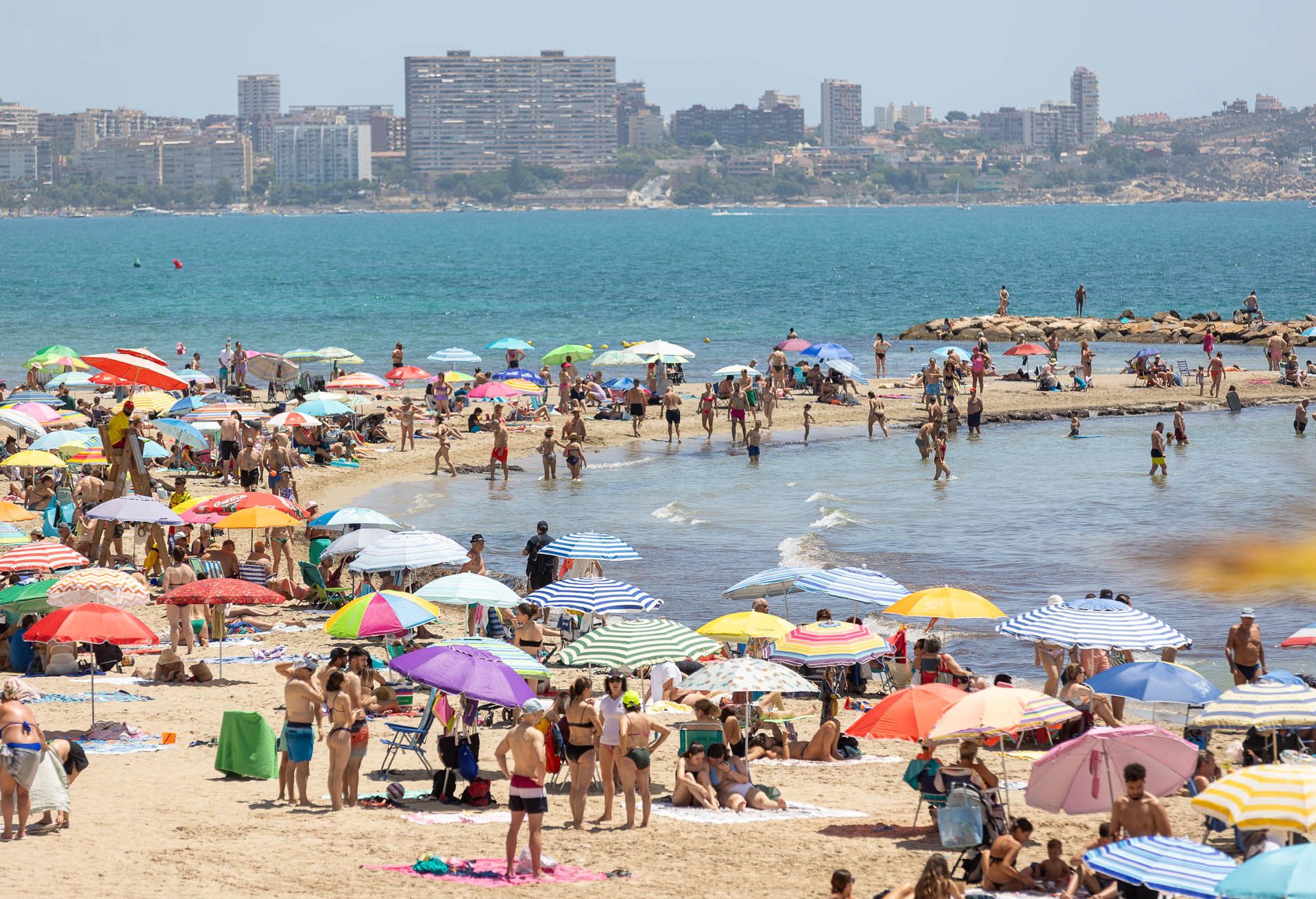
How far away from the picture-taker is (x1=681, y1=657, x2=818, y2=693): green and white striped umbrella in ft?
42.3

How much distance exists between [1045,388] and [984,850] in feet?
99.9

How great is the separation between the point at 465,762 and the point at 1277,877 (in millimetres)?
6370

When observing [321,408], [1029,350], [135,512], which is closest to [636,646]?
[135,512]

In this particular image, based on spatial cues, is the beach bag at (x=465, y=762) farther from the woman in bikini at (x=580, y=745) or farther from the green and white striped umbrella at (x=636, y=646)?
the green and white striped umbrella at (x=636, y=646)

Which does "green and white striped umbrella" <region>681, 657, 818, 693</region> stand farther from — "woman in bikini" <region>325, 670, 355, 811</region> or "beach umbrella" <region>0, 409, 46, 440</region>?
"beach umbrella" <region>0, 409, 46, 440</region>

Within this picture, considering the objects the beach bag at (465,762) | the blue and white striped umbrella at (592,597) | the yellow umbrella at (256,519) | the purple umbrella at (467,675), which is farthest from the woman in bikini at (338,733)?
the yellow umbrella at (256,519)

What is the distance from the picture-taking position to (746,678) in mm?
12984

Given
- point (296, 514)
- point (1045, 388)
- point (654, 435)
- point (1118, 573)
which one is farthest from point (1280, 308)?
point (296, 514)

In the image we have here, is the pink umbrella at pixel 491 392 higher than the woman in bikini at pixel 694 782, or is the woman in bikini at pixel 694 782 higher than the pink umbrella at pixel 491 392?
the pink umbrella at pixel 491 392

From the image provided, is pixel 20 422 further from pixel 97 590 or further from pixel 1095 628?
pixel 1095 628

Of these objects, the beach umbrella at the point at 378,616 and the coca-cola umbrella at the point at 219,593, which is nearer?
the beach umbrella at the point at 378,616

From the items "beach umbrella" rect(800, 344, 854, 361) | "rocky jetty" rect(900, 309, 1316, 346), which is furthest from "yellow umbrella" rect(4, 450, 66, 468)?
"rocky jetty" rect(900, 309, 1316, 346)

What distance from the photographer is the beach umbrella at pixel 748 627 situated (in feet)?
50.3

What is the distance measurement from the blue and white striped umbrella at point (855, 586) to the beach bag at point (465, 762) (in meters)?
5.56
